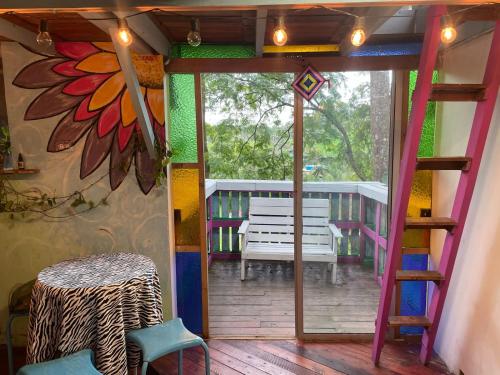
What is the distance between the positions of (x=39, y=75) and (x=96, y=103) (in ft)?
1.35

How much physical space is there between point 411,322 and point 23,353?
8.93 ft

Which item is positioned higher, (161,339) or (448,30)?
(448,30)

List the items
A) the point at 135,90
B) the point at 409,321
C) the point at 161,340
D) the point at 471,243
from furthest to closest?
the point at 409,321 < the point at 471,243 < the point at 135,90 < the point at 161,340

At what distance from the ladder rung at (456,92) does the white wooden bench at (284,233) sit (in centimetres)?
117

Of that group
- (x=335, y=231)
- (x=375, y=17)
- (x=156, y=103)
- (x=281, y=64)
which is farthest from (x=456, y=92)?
(x=156, y=103)

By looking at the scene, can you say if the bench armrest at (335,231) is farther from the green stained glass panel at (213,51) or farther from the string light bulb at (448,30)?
the string light bulb at (448,30)

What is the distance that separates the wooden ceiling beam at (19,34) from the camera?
209 centimetres

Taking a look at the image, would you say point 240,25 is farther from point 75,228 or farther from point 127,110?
point 75,228

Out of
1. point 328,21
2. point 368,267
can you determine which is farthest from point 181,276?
point 328,21

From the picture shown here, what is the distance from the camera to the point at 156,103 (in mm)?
2598


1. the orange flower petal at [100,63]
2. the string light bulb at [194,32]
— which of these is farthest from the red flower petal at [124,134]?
the string light bulb at [194,32]

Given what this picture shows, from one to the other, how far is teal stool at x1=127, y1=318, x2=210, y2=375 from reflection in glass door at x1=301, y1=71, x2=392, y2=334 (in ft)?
4.03

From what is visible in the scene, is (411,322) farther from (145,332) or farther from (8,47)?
(8,47)

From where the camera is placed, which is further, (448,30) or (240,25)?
(240,25)
